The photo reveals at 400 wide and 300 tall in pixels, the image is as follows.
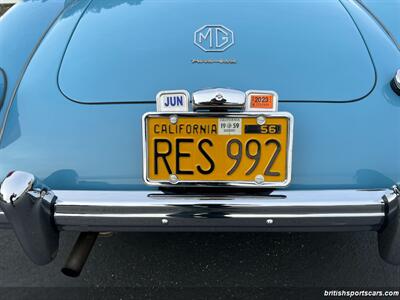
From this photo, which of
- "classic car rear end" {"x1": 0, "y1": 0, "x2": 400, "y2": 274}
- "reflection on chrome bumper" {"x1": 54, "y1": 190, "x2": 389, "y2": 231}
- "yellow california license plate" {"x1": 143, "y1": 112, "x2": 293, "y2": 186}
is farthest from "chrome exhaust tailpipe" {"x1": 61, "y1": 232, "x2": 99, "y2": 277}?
"yellow california license plate" {"x1": 143, "y1": 112, "x2": 293, "y2": 186}

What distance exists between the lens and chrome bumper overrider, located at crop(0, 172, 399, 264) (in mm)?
1698

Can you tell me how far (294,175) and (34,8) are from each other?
1593mm

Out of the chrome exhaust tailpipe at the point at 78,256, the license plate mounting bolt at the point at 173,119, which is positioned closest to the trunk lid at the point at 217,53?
the license plate mounting bolt at the point at 173,119

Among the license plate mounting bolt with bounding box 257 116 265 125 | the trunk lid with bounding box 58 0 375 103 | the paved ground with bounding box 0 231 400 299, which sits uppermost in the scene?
the trunk lid with bounding box 58 0 375 103

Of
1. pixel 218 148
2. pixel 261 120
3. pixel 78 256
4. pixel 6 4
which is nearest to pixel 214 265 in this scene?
pixel 78 256

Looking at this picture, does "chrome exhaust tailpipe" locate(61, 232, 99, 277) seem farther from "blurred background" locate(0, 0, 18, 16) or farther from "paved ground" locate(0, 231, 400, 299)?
"blurred background" locate(0, 0, 18, 16)

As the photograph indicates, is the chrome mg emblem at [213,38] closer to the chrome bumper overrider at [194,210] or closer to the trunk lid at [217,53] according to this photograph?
the trunk lid at [217,53]

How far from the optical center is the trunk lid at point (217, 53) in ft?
6.00

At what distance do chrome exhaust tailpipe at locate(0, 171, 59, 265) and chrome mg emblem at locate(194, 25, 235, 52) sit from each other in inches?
34.1

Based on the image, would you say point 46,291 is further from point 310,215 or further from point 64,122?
point 310,215

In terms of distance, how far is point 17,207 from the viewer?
1.67m

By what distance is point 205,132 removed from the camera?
5.61ft

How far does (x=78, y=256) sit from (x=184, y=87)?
0.88 meters

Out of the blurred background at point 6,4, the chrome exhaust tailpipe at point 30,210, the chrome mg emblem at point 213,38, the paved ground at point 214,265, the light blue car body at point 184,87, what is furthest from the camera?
the blurred background at point 6,4
